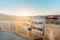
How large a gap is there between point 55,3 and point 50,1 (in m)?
0.06

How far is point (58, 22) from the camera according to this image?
1.08m

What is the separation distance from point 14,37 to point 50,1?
0.56 metres

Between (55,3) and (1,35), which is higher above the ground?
(55,3)

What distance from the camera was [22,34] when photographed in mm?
1153

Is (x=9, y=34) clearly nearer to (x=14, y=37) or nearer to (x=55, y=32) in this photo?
(x=14, y=37)

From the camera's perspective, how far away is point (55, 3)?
1.08 meters

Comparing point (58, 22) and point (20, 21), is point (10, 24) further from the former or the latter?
point (58, 22)

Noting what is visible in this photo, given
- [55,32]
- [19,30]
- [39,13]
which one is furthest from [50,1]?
[19,30]

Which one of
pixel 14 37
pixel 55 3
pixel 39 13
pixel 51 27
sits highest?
pixel 55 3

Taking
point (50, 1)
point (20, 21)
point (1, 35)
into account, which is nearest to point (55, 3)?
point (50, 1)

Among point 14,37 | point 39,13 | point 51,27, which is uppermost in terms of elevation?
point 39,13

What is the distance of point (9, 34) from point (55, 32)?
19.9 inches

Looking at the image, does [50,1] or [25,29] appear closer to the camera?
[50,1]

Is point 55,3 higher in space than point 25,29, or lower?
higher
